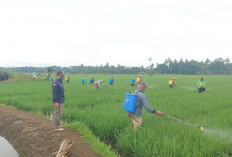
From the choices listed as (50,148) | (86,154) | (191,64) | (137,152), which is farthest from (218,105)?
(191,64)

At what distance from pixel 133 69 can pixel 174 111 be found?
71.8m

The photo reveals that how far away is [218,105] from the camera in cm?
784

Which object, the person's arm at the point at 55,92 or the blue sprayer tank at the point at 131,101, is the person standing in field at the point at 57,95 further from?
the blue sprayer tank at the point at 131,101

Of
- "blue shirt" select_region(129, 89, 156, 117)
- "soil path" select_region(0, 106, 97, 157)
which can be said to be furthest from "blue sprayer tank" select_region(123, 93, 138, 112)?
"soil path" select_region(0, 106, 97, 157)

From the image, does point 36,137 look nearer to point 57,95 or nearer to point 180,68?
point 57,95

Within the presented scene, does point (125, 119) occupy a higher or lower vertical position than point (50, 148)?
higher

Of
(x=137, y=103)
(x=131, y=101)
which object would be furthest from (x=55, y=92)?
(x=137, y=103)

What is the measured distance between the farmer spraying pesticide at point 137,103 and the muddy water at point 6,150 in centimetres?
315

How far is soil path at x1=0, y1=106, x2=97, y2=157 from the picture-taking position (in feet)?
13.0

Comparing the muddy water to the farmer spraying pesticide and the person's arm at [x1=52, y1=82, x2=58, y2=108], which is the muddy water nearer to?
the person's arm at [x1=52, y1=82, x2=58, y2=108]

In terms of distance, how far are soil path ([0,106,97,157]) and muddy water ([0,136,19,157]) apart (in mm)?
91

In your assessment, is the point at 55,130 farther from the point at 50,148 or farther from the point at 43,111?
the point at 43,111

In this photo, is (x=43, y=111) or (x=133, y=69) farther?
(x=133, y=69)

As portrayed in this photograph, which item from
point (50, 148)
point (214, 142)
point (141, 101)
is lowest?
point (50, 148)
